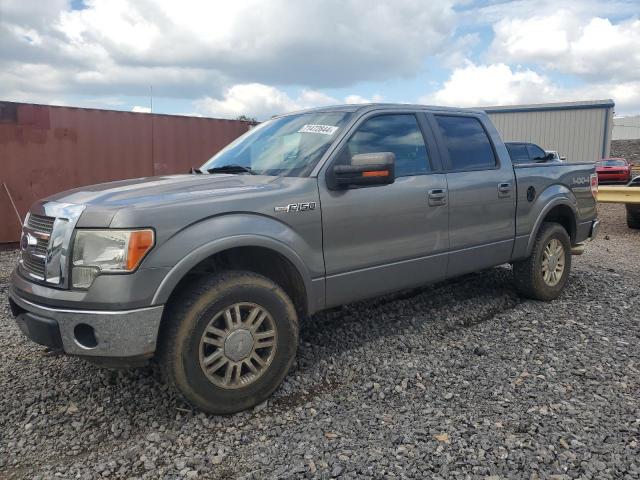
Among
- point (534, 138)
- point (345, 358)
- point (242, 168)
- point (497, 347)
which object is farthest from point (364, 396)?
point (534, 138)

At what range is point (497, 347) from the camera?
4027 mm

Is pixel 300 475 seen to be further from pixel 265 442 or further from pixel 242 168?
pixel 242 168

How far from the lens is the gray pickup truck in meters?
2.69

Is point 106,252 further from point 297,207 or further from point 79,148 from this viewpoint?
point 79,148

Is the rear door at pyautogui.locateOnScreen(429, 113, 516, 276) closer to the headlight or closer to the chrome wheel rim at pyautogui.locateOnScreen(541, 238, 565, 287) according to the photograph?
the chrome wheel rim at pyautogui.locateOnScreen(541, 238, 565, 287)

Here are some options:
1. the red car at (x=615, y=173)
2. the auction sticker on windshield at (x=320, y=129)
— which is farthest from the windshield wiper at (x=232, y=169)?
the red car at (x=615, y=173)

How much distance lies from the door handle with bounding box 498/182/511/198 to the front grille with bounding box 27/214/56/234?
3.50 m

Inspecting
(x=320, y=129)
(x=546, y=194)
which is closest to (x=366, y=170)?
(x=320, y=129)

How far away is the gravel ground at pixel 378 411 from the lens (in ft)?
8.46

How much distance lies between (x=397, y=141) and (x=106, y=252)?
7.51 ft

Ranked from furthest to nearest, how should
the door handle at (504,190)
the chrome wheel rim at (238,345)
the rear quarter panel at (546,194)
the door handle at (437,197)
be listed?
the rear quarter panel at (546,194) < the door handle at (504,190) < the door handle at (437,197) < the chrome wheel rim at (238,345)

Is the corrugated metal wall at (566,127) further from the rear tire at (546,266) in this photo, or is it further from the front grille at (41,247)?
the front grille at (41,247)

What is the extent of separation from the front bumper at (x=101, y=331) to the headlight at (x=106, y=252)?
0.18 meters

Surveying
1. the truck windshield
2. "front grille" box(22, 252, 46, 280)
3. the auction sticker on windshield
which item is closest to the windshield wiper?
the truck windshield
